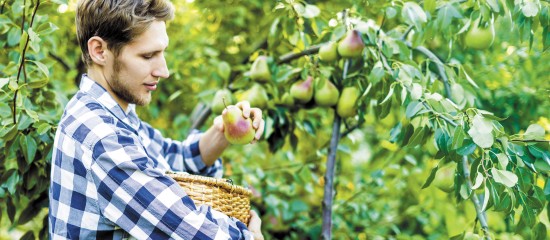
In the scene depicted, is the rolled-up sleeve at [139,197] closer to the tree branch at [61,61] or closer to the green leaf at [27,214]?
the green leaf at [27,214]

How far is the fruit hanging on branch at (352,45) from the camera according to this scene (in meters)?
1.75

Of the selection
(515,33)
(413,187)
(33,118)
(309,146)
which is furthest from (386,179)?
(33,118)

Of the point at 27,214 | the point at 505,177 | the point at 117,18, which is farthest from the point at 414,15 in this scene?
the point at 27,214

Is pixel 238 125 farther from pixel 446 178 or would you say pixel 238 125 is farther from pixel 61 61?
pixel 61 61

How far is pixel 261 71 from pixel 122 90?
61 centimetres

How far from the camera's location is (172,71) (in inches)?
96.8

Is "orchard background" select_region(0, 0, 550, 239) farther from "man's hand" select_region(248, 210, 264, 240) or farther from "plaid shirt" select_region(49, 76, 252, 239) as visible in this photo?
"man's hand" select_region(248, 210, 264, 240)

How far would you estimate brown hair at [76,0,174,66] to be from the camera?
141 cm

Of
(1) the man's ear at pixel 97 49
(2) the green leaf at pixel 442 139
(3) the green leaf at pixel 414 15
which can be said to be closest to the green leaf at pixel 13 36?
(1) the man's ear at pixel 97 49

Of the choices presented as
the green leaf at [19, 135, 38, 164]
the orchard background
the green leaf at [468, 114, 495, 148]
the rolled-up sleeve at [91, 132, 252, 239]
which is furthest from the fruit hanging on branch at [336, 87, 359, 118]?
the green leaf at [19, 135, 38, 164]

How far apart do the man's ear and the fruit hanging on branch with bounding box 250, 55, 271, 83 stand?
636 mm

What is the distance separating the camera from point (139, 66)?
1.44 meters

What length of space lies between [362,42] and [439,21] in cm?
22

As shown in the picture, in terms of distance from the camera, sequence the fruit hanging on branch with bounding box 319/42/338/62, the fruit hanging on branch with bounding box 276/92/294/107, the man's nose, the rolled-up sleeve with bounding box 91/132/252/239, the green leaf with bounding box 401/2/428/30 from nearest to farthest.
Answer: the rolled-up sleeve with bounding box 91/132/252/239 → the man's nose → the green leaf with bounding box 401/2/428/30 → the fruit hanging on branch with bounding box 319/42/338/62 → the fruit hanging on branch with bounding box 276/92/294/107
